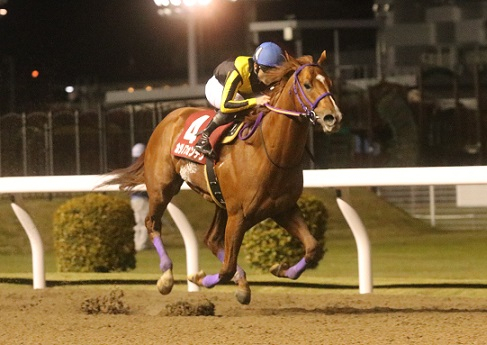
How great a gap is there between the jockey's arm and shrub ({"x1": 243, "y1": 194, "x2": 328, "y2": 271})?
2156mm

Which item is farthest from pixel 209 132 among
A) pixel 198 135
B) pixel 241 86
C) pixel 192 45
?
pixel 192 45

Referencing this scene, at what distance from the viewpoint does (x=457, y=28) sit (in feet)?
128

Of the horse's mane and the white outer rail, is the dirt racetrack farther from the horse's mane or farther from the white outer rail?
the horse's mane

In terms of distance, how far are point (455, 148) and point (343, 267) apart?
42.6 ft

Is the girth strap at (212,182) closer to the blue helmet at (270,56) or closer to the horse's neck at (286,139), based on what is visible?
the horse's neck at (286,139)

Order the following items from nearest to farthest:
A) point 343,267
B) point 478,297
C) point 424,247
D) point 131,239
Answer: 1. point 478,297
2. point 131,239
3. point 343,267
4. point 424,247

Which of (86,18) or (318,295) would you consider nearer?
(318,295)

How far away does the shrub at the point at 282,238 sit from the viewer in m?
8.23

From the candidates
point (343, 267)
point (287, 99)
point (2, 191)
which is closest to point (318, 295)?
point (287, 99)

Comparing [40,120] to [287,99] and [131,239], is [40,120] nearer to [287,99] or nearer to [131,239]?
[131,239]

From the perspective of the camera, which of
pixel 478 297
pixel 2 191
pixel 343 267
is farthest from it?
pixel 343 267

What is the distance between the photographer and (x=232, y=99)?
6.18 meters

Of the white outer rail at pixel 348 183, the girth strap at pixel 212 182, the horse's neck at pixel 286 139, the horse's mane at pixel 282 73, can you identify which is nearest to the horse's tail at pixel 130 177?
the white outer rail at pixel 348 183

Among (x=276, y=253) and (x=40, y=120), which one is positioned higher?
(x=40, y=120)
